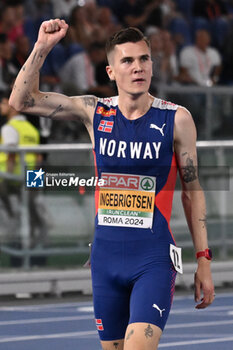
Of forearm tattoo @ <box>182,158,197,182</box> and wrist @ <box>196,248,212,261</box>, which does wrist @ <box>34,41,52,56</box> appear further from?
wrist @ <box>196,248,212,261</box>

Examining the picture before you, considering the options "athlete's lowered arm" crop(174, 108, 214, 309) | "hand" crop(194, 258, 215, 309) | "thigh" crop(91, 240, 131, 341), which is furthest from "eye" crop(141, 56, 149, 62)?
"hand" crop(194, 258, 215, 309)

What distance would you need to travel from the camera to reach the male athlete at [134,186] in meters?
4.98

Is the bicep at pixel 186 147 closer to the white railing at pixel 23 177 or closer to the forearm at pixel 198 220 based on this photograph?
the forearm at pixel 198 220

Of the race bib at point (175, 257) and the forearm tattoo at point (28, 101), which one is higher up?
the forearm tattoo at point (28, 101)

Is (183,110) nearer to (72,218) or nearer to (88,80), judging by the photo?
(72,218)

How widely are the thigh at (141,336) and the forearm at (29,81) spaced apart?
1375 mm

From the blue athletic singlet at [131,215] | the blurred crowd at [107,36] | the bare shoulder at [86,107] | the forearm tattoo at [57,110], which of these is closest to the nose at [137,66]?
the blue athletic singlet at [131,215]

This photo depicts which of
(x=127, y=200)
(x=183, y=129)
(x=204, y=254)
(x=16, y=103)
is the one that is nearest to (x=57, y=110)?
(x=16, y=103)

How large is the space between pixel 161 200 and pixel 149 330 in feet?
2.44

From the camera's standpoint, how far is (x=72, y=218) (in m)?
10.4

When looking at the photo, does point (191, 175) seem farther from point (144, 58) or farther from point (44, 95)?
point (44, 95)

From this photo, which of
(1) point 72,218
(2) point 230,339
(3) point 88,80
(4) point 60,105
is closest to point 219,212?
(1) point 72,218

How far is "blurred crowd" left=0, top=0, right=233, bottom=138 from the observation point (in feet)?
44.9

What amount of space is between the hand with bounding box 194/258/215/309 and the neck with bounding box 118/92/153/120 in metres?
0.89
